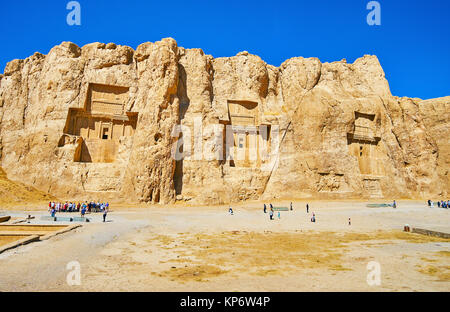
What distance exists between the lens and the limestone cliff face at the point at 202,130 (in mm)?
32000

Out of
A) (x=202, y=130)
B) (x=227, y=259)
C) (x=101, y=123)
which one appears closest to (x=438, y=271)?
(x=227, y=259)

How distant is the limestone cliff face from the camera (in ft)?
105

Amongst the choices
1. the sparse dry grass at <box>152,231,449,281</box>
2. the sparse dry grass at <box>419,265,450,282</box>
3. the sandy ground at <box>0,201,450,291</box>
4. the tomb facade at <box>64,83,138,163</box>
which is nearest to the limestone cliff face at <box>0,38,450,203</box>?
the tomb facade at <box>64,83,138,163</box>

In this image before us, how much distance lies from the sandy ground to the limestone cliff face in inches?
642

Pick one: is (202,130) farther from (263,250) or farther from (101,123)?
(263,250)

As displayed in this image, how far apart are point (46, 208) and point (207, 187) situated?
15.6 meters

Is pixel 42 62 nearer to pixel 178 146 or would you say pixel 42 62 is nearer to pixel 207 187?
pixel 178 146

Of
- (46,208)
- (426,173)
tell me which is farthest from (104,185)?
(426,173)

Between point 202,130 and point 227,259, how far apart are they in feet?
85.6

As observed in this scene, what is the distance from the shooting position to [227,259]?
10094mm

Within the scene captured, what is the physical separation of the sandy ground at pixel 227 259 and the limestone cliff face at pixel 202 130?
16.3 m

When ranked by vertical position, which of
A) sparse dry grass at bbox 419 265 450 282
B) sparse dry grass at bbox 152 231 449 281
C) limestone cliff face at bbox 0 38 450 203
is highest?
limestone cliff face at bbox 0 38 450 203

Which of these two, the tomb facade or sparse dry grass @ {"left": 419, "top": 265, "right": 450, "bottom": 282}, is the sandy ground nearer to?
sparse dry grass @ {"left": 419, "top": 265, "right": 450, "bottom": 282}

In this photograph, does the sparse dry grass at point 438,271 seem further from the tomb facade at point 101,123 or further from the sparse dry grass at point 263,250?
the tomb facade at point 101,123
